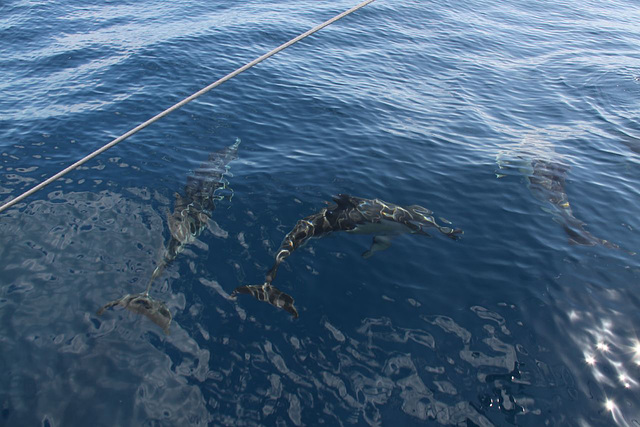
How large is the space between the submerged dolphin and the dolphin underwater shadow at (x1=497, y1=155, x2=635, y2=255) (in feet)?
9.81

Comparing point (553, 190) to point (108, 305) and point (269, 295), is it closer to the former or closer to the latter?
point (269, 295)

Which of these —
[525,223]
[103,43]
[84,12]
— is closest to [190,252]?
[525,223]

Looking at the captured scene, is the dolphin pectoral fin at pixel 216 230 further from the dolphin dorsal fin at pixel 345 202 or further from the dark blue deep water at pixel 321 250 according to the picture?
the dolphin dorsal fin at pixel 345 202

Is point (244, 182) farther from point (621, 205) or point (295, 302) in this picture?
point (621, 205)

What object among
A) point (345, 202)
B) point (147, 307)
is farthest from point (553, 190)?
point (147, 307)

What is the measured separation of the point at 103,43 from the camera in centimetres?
2164

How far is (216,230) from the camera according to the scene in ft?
31.6

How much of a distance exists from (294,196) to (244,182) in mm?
1651

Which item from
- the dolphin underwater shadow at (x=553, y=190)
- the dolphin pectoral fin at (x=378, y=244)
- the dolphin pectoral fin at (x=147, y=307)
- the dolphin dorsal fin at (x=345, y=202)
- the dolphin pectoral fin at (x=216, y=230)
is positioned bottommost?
the dolphin pectoral fin at (x=147, y=307)

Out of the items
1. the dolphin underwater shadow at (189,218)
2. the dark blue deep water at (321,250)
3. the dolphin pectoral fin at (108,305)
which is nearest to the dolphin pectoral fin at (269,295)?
the dark blue deep water at (321,250)

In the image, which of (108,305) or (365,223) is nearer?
(108,305)

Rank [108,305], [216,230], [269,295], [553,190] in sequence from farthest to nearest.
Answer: [553,190] → [216,230] → [269,295] → [108,305]

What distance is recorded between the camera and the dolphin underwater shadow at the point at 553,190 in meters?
9.78

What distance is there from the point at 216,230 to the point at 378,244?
3.97 m
